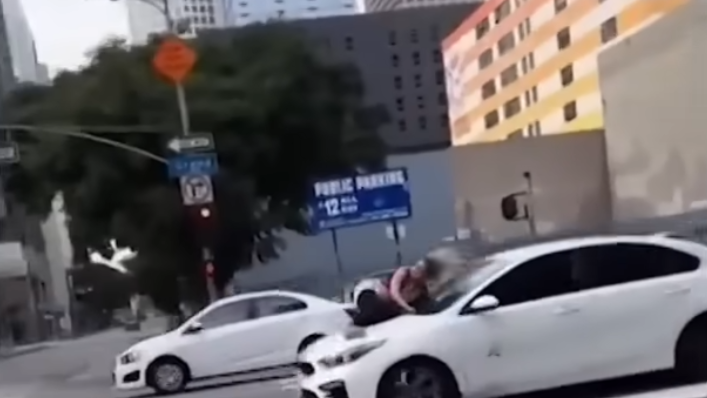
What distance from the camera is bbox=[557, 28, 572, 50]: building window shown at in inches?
3009

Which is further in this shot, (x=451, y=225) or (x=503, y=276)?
(x=451, y=225)

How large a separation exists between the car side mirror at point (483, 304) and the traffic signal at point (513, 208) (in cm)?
4488

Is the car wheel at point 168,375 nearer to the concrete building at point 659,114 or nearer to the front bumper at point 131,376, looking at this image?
the front bumper at point 131,376

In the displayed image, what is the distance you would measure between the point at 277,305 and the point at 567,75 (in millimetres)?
58065

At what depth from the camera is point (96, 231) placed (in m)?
49.2

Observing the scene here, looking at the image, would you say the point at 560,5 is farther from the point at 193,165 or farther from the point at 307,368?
the point at 307,368

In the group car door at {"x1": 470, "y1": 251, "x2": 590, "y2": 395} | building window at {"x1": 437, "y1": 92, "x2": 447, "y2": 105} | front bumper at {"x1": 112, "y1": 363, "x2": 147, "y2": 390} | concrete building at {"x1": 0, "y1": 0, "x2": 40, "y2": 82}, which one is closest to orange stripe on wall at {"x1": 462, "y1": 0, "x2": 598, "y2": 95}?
building window at {"x1": 437, "y1": 92, "x2": 447, "y2": 105}

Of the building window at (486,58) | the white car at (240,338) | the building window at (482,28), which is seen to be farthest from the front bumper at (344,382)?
the building window at (486,58)

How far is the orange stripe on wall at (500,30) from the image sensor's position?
8256 centimetres

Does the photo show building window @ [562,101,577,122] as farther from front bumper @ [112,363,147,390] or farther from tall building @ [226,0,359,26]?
front bumper @ [112,363,147,390]

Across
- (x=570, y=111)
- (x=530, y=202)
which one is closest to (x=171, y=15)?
(x=530, y=202)

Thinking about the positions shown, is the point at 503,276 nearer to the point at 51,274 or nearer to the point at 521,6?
the point at 521,6

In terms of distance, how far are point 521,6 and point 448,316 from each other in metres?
73.3

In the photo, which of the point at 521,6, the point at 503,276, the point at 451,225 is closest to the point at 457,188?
the point at 451,225
